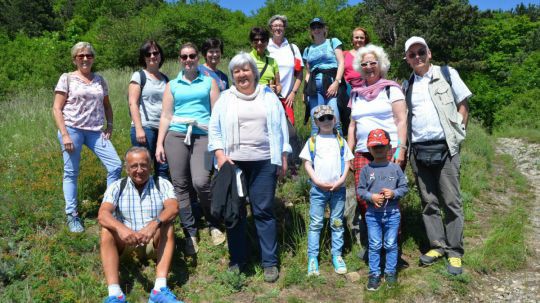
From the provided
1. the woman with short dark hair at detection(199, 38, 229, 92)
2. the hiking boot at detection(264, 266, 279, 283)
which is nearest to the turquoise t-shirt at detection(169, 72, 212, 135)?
the woman with short dark hair at detection(199, 38, 229, 92)

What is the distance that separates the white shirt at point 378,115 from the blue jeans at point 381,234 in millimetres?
670

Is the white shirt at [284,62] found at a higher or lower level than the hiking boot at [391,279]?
higher

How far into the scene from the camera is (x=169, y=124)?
4.47m

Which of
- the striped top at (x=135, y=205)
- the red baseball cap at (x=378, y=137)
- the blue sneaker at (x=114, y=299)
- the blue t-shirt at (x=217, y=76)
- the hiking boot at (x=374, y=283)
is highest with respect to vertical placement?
the blue t-shirt at (x=217, y=76)

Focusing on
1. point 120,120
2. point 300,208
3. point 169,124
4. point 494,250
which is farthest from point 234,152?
point 120,120

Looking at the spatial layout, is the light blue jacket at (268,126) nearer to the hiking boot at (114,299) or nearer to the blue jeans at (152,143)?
the blue jeans at (152,143)

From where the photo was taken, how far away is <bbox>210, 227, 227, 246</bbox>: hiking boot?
4.87 meters

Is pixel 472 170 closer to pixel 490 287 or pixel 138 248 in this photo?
pixel 490 287

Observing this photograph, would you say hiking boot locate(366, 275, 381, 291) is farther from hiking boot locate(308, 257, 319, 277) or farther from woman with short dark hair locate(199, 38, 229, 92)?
woman with short dark hair locate(199, 38, 229, 92)

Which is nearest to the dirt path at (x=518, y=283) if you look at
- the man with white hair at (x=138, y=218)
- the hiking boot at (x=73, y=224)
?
the man with white hair at (x=138, y=218)

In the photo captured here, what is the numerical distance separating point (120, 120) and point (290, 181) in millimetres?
4466

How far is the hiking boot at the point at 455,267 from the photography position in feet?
13.8

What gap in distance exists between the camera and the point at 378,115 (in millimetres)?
4094

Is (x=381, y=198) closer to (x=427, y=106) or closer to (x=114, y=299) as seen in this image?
(x=427, y=106)
